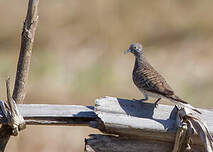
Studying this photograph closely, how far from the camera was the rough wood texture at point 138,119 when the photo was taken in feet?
13.2

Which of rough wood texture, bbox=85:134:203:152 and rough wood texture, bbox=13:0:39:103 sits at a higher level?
rough wood texture, bbox=13:0:39:103

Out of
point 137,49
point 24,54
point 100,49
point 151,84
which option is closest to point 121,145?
point 24,54

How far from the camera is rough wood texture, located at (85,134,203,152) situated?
405 centimetres

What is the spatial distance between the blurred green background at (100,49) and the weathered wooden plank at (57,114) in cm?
434

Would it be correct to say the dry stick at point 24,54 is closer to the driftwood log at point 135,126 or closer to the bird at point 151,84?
the driftwood log at point 135,126

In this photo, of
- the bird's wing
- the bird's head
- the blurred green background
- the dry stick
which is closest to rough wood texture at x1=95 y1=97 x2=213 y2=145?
the dry stick

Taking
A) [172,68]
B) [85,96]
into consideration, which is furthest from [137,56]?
[172,68]

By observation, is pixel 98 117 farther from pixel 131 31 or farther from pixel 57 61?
pixel 131 31

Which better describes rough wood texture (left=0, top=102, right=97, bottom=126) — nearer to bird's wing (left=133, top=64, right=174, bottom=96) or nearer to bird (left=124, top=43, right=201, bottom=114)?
bird (left=124, top=43, right=201, bottom=114)

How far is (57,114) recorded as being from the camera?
4043mm

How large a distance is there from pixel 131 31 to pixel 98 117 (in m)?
6.28

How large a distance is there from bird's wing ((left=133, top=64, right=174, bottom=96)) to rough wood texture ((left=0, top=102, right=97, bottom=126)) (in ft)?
3.36

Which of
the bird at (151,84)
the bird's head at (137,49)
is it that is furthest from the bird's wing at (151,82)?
the bird's head at (137,49)

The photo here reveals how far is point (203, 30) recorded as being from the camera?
402 inches
